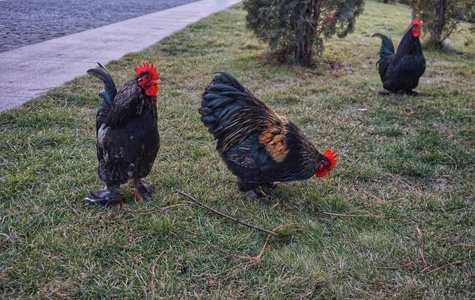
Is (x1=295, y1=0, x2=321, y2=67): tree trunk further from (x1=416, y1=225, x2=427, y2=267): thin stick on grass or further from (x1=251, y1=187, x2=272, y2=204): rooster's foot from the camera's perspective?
(x1=416, y1=225, x2=427, y2=267): thin stick on grass

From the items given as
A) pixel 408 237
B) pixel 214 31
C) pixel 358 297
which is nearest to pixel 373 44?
pixel 214 31

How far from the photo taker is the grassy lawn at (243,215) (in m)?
2.49

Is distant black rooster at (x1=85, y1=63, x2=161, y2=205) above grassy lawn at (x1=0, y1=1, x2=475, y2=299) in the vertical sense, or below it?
above

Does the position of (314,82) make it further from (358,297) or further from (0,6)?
(0,6)

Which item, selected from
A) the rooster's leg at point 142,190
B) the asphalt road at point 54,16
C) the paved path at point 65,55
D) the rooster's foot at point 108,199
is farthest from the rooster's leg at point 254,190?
the asphalt road at point 54,16

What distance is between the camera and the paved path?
5852mm

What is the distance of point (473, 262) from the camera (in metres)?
2.67

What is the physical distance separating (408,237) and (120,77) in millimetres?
5278

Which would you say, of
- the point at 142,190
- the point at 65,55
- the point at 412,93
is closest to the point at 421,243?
the point at 142,190

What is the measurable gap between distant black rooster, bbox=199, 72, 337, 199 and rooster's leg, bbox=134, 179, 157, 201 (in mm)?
713

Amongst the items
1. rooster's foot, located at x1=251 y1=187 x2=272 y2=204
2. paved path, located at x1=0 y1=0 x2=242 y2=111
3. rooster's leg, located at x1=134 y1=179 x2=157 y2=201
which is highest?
paved path, located at x1=0 y1=0 x2=242 y2=111

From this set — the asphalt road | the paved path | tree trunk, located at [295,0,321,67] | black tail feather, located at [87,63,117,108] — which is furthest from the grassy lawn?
the asphalt road

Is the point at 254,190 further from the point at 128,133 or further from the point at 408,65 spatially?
the point at 408,65

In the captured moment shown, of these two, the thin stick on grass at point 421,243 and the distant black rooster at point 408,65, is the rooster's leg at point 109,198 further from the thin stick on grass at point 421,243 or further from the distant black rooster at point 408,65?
the distant black rooster at point 408,65
